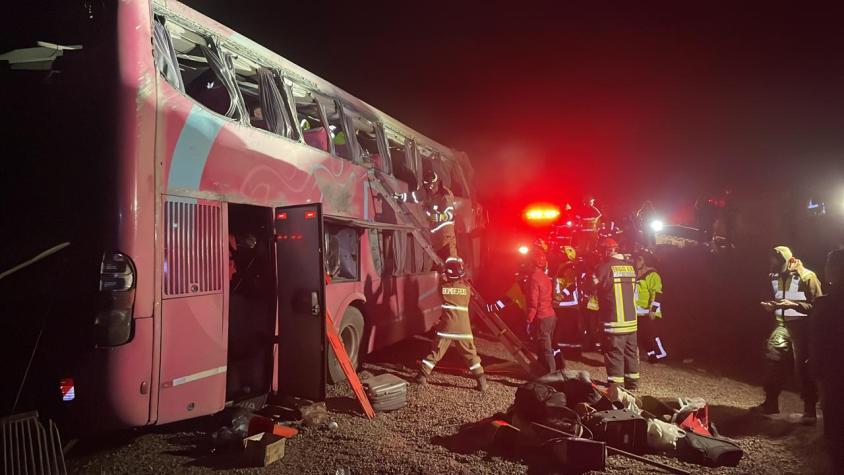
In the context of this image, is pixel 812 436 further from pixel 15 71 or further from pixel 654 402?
pixel 15 71

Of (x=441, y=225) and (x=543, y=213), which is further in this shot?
(x=543, y=213)

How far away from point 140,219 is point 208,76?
2.10m

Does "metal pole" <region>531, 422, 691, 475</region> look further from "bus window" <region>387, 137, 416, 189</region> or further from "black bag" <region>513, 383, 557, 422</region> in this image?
"bus window" <region>387, 137, 416, 189</region>

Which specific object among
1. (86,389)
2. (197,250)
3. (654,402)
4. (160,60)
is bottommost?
(654,402)

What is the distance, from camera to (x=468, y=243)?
11062mm

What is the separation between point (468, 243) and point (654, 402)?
6577mm

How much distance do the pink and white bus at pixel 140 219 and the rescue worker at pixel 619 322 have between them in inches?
139

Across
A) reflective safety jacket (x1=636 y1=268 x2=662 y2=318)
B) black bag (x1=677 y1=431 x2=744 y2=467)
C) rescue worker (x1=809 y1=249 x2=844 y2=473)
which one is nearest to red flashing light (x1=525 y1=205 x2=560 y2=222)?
reflective safety jacket (x1=636 y1=268 x2=662 y2=318)

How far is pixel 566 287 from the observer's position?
839cm

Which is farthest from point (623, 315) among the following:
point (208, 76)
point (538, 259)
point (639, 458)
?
point (208, 76)

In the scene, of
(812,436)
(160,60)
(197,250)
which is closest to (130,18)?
(160,60)

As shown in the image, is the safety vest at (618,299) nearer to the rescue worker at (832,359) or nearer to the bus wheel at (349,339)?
the bus wheel at (349,339)

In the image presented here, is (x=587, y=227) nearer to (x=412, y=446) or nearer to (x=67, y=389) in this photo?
(x=412, y=446)

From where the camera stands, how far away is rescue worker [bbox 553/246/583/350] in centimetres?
830
